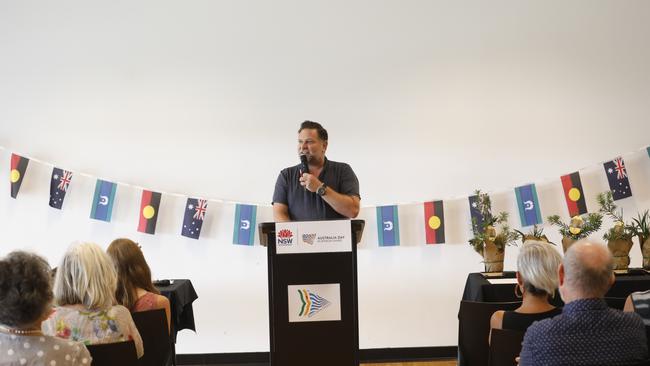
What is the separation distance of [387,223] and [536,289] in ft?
8.02

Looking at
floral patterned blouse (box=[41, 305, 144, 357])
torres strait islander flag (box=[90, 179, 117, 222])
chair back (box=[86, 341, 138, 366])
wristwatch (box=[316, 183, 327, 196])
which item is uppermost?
torres strait islander flag (box=[90, 179, 117, 222])

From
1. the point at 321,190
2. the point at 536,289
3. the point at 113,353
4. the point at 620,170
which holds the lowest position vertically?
the point at 113,353

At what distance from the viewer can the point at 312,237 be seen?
3.01 m

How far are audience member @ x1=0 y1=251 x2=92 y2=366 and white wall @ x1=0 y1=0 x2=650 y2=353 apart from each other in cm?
316

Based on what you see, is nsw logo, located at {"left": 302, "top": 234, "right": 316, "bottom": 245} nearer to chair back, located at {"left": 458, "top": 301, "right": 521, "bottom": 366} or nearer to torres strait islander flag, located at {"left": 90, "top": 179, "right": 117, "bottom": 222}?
chair back, located at {"left": 458, "top": 301, "right": 521, "bottom": 366}

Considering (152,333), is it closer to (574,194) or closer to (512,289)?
(512,289)

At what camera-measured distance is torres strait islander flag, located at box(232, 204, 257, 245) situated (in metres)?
5.00

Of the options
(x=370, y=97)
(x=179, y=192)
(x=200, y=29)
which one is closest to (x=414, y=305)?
(x=370, y=97)

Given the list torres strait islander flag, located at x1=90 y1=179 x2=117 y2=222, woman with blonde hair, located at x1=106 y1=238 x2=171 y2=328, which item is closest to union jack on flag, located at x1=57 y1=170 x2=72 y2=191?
torres strait islander flag, located at x1=90 y1=179 x2=117 y2=222

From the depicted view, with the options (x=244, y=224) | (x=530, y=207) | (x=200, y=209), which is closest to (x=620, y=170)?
(x=530, y=207)

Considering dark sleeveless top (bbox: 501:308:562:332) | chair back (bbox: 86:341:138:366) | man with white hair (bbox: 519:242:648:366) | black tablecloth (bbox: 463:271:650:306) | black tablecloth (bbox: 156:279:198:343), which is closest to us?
man with white hair (bbox: 519:242:648:366)

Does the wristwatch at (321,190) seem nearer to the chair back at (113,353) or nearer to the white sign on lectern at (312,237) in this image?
the white sign on lectern at (312,237)

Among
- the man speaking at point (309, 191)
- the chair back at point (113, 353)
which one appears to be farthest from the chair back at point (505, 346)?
the man speaking at point (309, 191)

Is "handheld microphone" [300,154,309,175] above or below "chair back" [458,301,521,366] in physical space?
above
